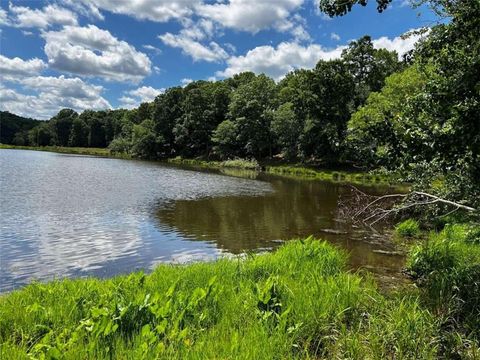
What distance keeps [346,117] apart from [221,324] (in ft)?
194

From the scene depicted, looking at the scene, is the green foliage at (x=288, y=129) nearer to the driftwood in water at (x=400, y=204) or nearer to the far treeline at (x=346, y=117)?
the far treeline at (x=346, y=117)

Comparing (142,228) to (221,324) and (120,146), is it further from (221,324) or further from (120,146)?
(120,146)

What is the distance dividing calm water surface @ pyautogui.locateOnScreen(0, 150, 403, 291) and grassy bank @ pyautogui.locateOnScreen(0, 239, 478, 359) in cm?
503

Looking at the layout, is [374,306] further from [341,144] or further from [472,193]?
[472,193]

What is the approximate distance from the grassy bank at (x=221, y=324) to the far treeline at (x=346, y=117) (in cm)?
301

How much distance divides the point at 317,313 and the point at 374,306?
121 centimetres

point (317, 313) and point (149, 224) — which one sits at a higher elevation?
point (317, 313)

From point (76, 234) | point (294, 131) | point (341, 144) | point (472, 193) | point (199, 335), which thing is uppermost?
point (294, 131)

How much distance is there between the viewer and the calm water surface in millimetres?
12766

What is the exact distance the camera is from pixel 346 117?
61.2 meters

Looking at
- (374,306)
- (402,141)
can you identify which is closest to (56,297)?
(374,306)

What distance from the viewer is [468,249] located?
11.6 meters

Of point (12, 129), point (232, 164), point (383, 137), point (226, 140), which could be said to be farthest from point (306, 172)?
point (12, 129)

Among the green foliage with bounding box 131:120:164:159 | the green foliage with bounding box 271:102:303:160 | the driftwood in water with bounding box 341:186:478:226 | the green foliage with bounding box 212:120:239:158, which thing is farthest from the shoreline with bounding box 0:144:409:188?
the driftwood in water with bounding box 341:186:478:226
